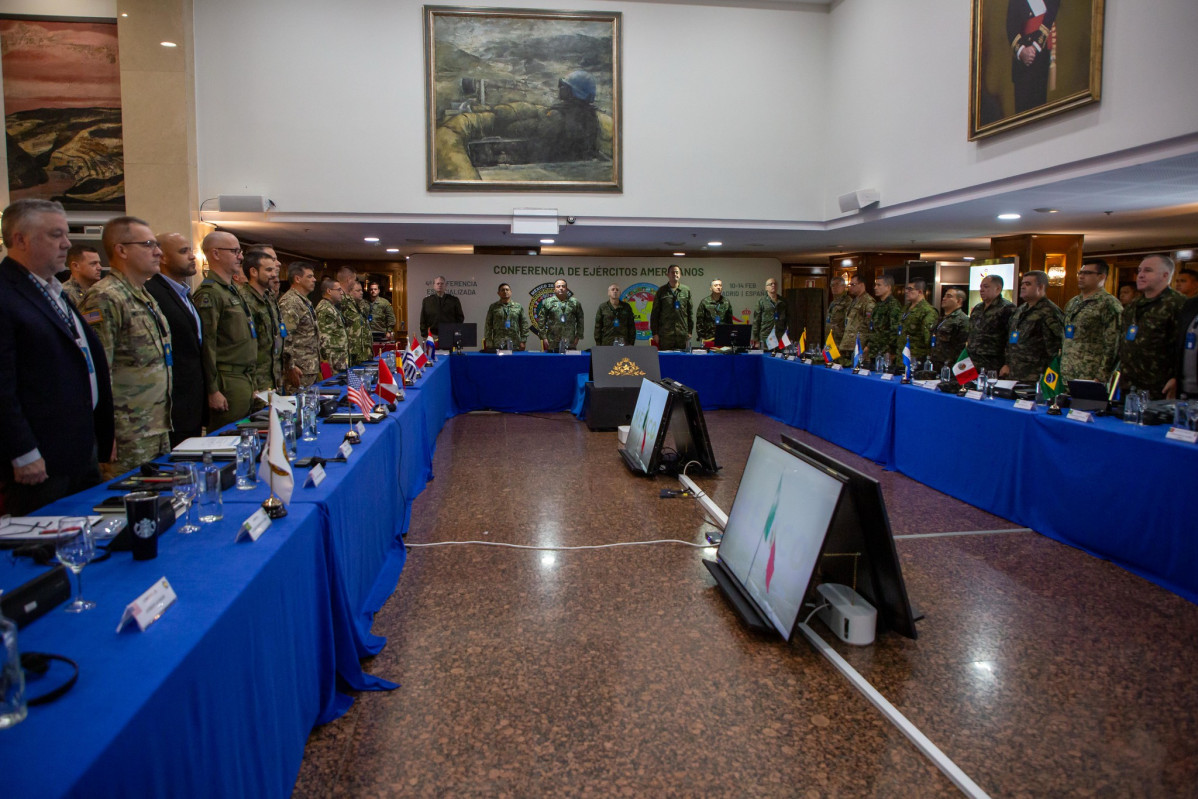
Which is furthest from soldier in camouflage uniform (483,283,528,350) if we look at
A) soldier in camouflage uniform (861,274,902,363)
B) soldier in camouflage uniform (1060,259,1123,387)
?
soldier in camouflage uniform (1060,259,1123,387)

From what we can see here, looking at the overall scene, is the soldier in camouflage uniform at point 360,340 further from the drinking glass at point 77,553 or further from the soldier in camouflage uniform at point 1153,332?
the soldier in camouflage uniform at point 1153,332

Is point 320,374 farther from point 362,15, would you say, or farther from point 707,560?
point 362,15

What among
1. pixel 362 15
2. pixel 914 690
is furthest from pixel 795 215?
pixel 914 690

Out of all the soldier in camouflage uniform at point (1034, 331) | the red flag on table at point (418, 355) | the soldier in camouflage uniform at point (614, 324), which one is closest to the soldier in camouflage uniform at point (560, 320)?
the soldier in camouflage uniform at point (614, 324)

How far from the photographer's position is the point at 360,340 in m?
7.22

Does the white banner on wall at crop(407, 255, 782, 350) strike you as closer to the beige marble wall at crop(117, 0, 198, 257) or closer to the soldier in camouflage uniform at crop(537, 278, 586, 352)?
the soldier in camouflage uniform at crop(537, 278, 586, 352)

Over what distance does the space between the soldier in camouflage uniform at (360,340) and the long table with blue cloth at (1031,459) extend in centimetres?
375

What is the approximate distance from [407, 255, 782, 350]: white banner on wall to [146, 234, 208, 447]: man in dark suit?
839 cm

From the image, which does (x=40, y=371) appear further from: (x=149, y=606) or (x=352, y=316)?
(x=352, y=316)

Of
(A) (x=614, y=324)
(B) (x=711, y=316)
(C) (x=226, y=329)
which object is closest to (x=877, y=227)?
(B) (x=711, y=316)

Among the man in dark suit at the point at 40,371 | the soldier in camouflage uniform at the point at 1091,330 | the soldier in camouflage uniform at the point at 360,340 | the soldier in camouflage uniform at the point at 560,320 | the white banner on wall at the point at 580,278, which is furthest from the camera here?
the white banner on wall at the point at 580,278

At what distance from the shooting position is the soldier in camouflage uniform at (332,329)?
241 inches

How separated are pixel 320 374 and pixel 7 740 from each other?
478 centimetres

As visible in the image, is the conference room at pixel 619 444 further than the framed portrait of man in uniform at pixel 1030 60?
No
